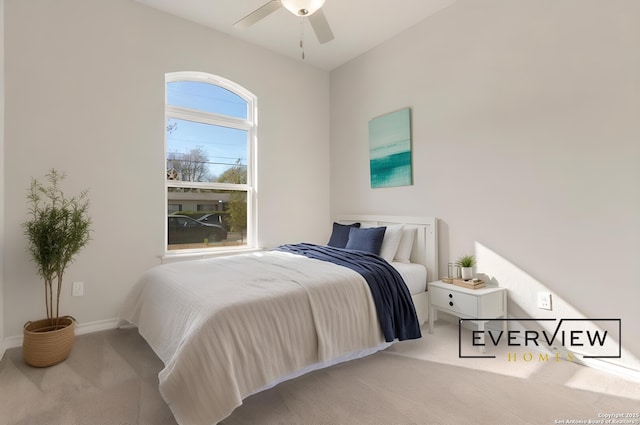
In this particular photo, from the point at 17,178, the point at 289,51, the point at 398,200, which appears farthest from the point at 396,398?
the point at 289,51

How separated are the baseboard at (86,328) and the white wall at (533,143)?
3.09 meters

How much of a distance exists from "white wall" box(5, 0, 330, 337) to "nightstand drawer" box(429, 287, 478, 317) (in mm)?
2730

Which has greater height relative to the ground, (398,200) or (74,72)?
(74,72)

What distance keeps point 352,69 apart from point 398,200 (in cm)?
191

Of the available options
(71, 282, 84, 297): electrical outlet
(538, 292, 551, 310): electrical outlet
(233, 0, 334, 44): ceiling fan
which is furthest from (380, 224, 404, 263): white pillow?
(71, 282, 84, 297): electrical outlet

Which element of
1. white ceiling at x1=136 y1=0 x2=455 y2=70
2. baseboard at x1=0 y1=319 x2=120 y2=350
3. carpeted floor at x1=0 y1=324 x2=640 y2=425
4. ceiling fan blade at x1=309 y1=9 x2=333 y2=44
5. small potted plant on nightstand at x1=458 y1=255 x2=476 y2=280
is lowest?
A: carpeted floor at x1=0 y1=324 x2=640 y2=425

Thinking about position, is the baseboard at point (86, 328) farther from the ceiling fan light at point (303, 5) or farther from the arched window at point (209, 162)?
the ceiling fan light at point (303, 5)

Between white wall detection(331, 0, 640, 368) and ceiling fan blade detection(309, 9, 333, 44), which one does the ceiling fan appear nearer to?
ceiling fan blade detection(309, 9, 333, 44)

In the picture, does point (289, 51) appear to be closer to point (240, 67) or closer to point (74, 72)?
point (240, 67)

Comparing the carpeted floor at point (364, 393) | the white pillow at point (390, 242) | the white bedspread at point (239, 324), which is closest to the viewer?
the white bedspread at point (239, 324)

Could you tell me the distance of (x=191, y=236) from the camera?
3.68 m

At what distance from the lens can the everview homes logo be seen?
7.38 ft

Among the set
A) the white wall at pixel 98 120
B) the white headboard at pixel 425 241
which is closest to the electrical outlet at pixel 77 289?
the white wall at pixel 98 120

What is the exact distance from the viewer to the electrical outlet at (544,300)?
252 centimetres
